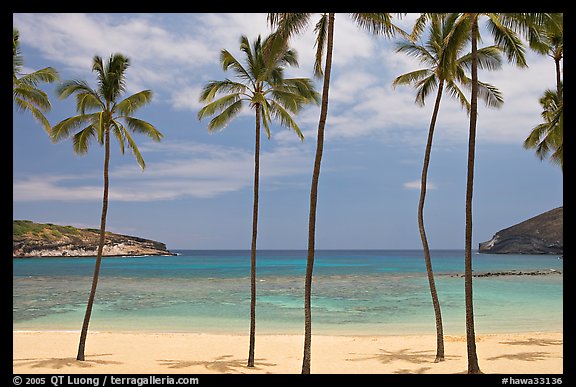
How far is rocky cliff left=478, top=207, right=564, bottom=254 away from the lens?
14288 centimetres

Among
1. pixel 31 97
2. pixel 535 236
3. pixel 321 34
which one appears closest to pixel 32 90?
pixel 31 97

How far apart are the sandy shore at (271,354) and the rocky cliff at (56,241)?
11655 centimetres

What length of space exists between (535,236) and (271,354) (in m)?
149

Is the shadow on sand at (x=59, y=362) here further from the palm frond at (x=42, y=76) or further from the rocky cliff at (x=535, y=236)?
the rocky cliff at (x=535, y=236)

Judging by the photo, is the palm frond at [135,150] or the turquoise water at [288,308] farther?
the turquoise water at [288,308]

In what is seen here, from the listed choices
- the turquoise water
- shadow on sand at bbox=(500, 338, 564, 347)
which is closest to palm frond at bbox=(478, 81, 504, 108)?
shadow on sand at bbox=(500, 338, 564, 347)

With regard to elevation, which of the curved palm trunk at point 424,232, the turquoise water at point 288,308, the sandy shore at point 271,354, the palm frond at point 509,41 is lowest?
the turquoise water at point 288,308

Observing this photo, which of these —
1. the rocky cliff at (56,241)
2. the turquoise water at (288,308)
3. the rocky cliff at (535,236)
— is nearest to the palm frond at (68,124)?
the turquoise water at (288,308)

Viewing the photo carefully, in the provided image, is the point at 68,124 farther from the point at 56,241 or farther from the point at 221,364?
the point at 56,241

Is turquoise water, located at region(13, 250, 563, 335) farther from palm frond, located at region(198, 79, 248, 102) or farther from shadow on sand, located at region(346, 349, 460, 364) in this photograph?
palm frond, located at region(198, 79, 248, 102)

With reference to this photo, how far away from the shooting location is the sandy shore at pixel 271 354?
13.7 metres

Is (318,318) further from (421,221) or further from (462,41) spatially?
(462,41)

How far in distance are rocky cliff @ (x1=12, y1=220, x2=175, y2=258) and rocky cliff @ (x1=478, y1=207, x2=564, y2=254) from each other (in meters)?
115
